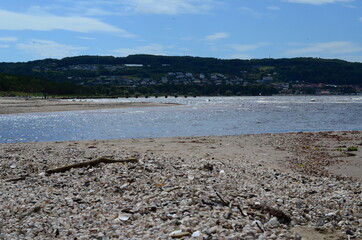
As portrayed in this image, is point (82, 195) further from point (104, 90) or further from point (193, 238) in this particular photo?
point (104, 90)

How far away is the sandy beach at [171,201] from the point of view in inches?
310

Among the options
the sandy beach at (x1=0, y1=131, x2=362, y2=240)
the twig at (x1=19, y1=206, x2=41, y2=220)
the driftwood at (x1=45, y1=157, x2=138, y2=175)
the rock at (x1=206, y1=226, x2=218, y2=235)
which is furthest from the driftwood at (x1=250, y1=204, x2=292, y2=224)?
the driftwood at (x1=45, y1=157, x2=138, y2=175)

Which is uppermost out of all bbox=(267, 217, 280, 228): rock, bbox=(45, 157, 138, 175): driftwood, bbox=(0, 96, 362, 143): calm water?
bbox=(45, 157, 138, 175): driftwood

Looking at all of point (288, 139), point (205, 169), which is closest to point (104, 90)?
point (288, 139)

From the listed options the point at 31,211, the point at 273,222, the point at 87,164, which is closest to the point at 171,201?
the point at 273,222

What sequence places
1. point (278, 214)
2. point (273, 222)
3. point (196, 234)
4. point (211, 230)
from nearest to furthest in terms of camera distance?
point (196, 234), point (211, 230), point (273, 222), point (278, 214)

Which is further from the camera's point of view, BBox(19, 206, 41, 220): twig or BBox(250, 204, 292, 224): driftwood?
BBox(250, 204, 292, 224): driftwood

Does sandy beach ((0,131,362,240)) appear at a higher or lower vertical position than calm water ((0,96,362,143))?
higher

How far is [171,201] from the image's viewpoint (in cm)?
947

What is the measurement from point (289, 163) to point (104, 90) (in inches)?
6747

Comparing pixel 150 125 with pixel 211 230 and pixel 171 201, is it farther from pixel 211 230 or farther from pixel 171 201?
pixel 211 230

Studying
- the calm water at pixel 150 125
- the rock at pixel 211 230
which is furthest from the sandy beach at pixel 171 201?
the calm water at pixel 150 125

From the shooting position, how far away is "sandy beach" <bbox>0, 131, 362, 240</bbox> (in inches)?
310

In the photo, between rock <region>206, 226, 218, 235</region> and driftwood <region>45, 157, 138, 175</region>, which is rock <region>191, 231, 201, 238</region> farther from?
driftwood <region>45, 157, 138, 175</region>
